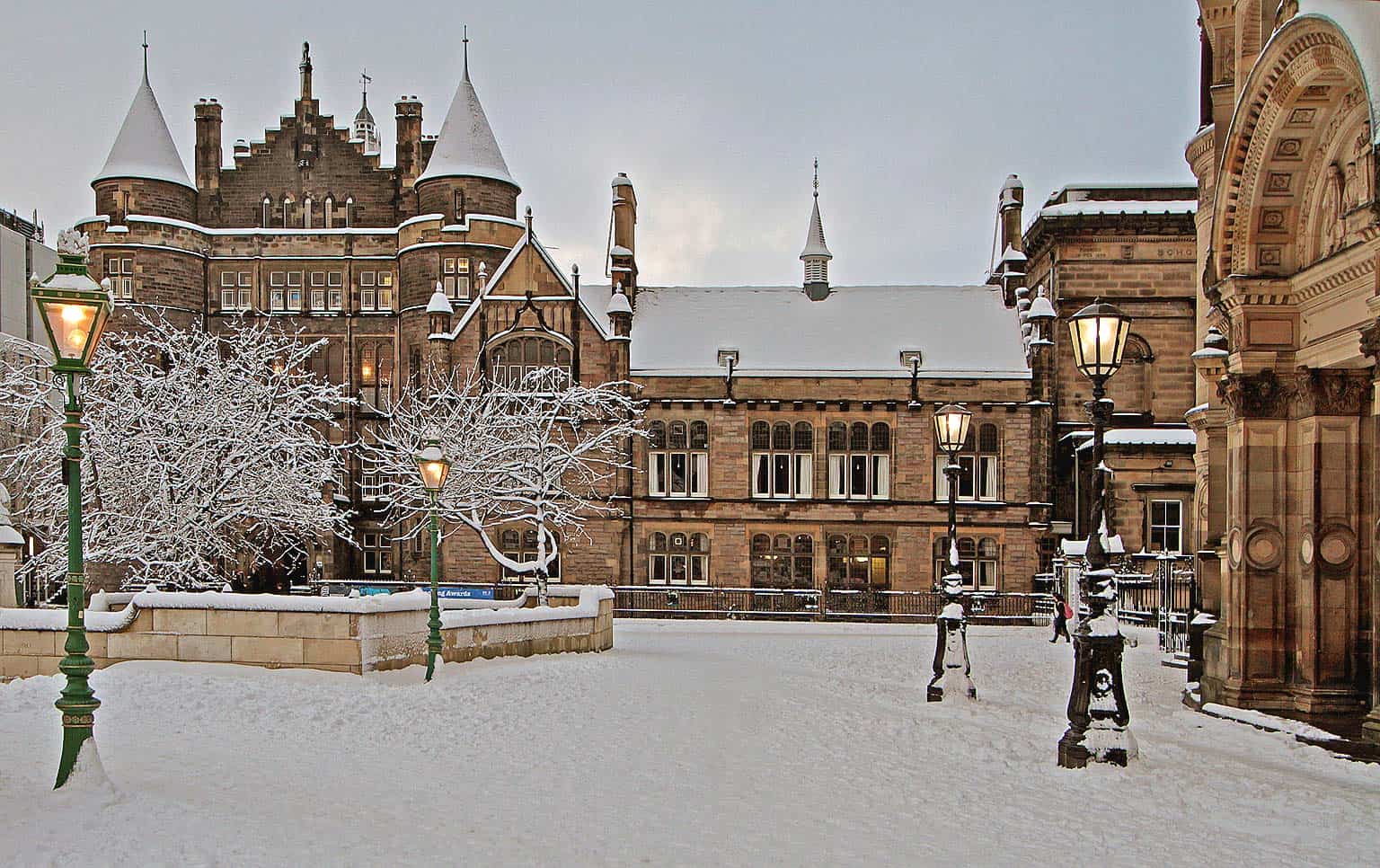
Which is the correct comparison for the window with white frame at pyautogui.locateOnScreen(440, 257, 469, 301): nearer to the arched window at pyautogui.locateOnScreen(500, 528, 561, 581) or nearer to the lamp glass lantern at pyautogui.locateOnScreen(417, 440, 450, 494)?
the arched window at pyautogui.locateOnScreen(500, 528, 561, 581)

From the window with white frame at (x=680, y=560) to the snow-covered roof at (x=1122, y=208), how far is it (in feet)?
54.8

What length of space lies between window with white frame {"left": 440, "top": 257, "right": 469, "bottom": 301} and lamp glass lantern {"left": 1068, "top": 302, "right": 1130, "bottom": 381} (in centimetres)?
3307

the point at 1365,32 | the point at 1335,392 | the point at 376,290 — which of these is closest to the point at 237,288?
the point at 376,290

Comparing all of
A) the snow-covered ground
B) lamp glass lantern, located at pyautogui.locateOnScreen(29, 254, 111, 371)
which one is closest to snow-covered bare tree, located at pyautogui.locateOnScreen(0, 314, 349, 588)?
the snow-covered ground

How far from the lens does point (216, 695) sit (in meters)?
13.5

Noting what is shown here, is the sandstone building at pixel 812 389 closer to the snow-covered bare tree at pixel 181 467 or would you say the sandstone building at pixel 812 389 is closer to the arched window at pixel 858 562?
the arched window at pixel 858 562

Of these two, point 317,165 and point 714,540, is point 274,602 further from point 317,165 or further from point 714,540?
point 317,165

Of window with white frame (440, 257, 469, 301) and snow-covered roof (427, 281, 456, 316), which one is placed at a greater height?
window with white frame (440, 257, 469, 301)

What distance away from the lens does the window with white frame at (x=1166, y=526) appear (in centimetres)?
3634

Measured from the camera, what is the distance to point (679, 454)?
3934 centimetres

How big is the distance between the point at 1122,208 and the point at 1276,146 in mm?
27513

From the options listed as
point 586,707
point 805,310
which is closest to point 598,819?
point 586,707

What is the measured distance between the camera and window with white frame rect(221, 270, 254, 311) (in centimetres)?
4434

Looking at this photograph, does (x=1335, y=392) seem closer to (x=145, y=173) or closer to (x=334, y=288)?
(x=334, y=288)
